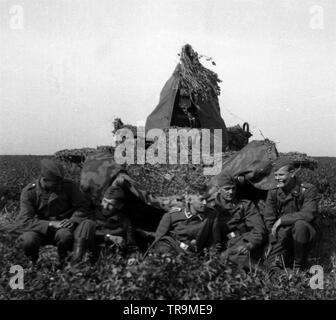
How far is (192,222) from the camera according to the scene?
250 inches

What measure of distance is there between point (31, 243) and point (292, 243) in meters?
2.87

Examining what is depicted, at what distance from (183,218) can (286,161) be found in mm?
1359

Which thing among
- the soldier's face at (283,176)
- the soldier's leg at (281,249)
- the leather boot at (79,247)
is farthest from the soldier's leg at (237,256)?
the leather boot at (79,247)

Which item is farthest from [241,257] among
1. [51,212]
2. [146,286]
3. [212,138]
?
[212,138]

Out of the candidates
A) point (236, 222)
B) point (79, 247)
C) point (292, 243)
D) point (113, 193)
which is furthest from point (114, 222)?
point (292, 243)

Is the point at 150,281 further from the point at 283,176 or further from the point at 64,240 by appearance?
the point at 283,176

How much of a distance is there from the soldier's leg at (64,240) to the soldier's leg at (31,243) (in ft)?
0.65

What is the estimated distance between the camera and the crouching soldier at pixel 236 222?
648 centimetres

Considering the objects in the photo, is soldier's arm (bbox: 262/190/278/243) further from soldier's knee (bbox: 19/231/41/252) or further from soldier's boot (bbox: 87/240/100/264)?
soldier's knee (bbox: 19/231/41/252)

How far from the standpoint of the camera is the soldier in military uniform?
6.39 metres

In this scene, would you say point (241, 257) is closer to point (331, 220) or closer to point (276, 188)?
point (276, 188)

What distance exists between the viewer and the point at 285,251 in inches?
257

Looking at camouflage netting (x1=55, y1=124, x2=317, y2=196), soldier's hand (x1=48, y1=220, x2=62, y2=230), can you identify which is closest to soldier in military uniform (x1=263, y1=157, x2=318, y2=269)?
camouflage netting (x1=55, y1=124, x2=317, y2=196)

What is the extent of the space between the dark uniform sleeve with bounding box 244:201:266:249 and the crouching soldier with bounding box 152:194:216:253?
45cm
